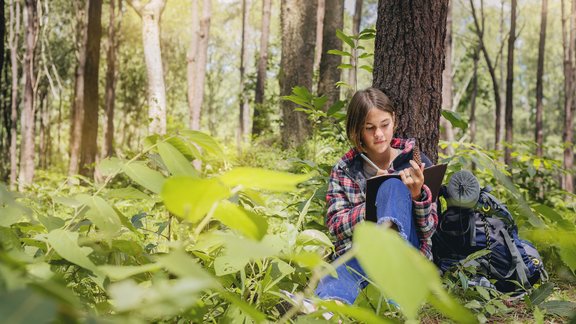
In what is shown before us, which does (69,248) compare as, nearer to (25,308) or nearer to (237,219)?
(237,219)

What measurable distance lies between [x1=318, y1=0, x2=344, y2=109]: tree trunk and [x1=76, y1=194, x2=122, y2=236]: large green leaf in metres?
8.30

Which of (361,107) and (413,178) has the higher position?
(361,107)

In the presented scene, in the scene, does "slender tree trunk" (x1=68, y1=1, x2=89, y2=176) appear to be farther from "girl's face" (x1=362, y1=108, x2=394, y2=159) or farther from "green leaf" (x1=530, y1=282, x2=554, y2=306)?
"green leaf" (x1=530, y1=282, x2=554, y2=306)

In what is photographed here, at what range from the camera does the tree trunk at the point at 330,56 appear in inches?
370

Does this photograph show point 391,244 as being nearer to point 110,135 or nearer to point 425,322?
point 425,322

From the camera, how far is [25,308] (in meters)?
0.40

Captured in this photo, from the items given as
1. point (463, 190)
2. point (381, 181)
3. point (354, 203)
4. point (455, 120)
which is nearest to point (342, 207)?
point (354, 203)

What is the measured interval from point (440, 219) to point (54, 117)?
3682 centimetres

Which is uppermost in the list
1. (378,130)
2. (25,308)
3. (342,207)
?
(378,130)

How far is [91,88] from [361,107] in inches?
418

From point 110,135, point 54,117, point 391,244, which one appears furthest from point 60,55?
point 391,244

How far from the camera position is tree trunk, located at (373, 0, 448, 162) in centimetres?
319

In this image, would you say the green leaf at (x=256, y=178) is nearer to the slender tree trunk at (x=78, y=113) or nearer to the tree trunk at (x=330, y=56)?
the tree trunk at (x=330, y=56)

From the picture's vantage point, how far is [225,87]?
59969 mm
